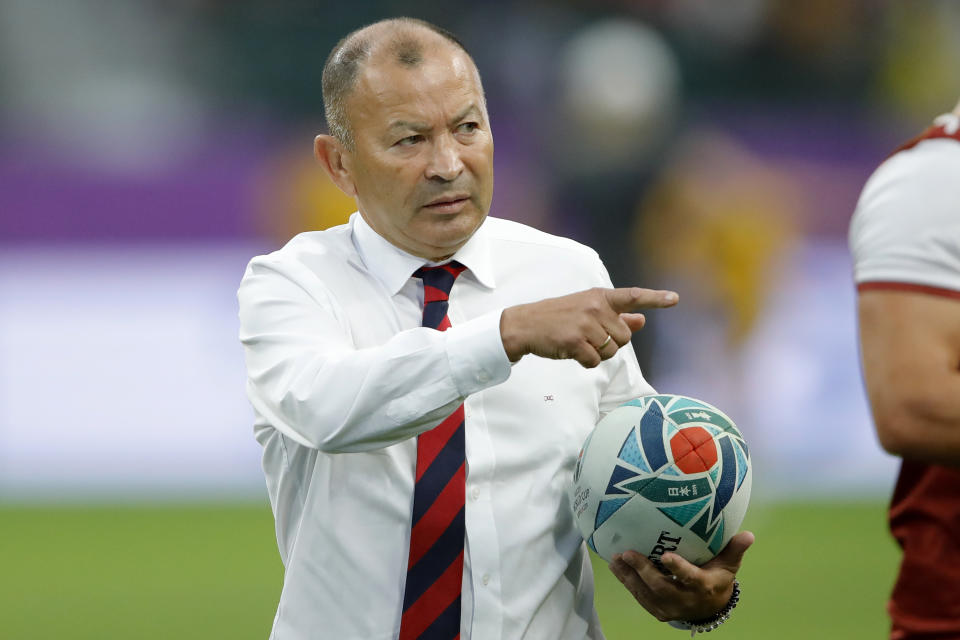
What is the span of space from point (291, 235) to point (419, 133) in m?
7.22

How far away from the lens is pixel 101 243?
10383 millimetres

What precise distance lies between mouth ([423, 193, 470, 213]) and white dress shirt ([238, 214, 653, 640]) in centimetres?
16

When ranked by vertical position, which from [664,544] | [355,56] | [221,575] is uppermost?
[355,56]

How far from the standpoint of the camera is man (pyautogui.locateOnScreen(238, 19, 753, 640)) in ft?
10.4

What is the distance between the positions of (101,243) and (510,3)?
4570mm

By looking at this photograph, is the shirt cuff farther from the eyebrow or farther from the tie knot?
the eyebrow

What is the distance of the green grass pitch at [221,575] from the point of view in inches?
282

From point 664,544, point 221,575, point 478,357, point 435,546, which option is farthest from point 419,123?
point 221,575

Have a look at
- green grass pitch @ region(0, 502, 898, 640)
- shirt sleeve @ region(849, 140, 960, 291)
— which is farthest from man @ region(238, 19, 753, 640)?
green grass pitch @ region(0, 502, 898, 640)

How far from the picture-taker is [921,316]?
2418 millimetres

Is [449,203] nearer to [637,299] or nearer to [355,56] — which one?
[355,56]

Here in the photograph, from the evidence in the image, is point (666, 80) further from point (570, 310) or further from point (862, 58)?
point (570, 310)

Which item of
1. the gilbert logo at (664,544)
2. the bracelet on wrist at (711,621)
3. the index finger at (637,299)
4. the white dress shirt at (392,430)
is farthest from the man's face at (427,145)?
→ the bracelet on wrist at (711,621)

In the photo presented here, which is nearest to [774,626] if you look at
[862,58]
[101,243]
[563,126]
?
[563,126]
